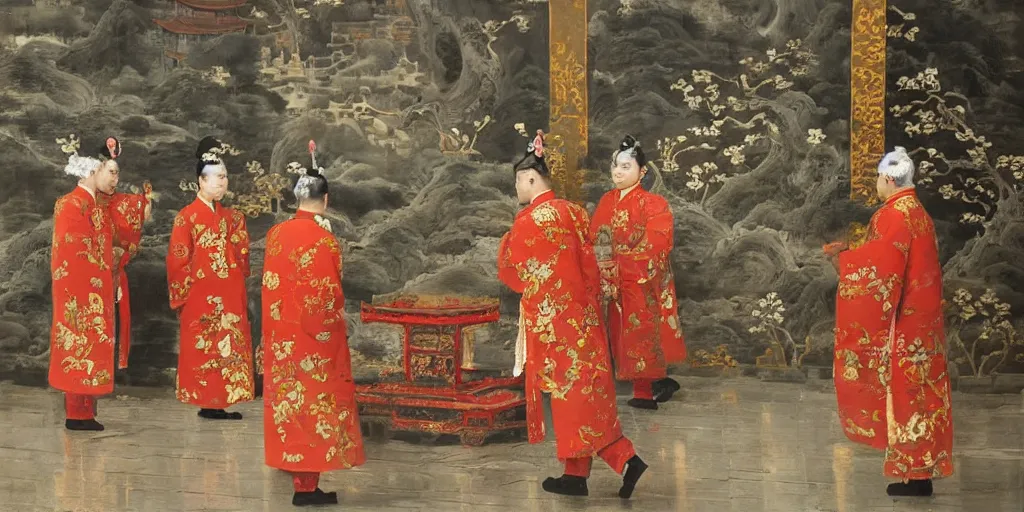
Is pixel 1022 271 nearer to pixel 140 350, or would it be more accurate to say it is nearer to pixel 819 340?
pixel 819 340

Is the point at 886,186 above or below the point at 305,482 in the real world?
above

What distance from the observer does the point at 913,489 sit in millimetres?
5688

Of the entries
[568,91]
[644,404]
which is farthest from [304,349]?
[568,91]

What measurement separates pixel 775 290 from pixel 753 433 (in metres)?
1.54

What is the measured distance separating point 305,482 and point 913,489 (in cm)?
275

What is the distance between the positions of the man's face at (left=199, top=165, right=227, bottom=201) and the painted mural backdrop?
3.73ft

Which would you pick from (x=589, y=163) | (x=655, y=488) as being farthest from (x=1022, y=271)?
(x=655, y=488)

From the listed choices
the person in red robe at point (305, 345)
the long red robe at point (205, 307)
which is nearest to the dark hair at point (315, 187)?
the person in red robe at point (305, 345)

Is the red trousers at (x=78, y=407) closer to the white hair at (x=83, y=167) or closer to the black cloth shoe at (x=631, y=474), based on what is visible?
the white hair at (x=83, y=167)

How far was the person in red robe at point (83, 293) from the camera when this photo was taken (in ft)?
23.5

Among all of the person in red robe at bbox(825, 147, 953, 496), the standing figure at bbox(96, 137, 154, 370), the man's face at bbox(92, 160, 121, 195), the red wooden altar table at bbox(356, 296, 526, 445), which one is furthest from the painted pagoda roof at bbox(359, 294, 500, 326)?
the person in red robe at bbox(825, 147, 953, 496)

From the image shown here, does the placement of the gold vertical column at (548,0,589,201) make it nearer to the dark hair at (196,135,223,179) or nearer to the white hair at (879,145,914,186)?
the dark hair at (196,135,223,179)

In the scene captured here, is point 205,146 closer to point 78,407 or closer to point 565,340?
point 78,407

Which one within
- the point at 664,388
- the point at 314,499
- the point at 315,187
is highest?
the point at 315,187
